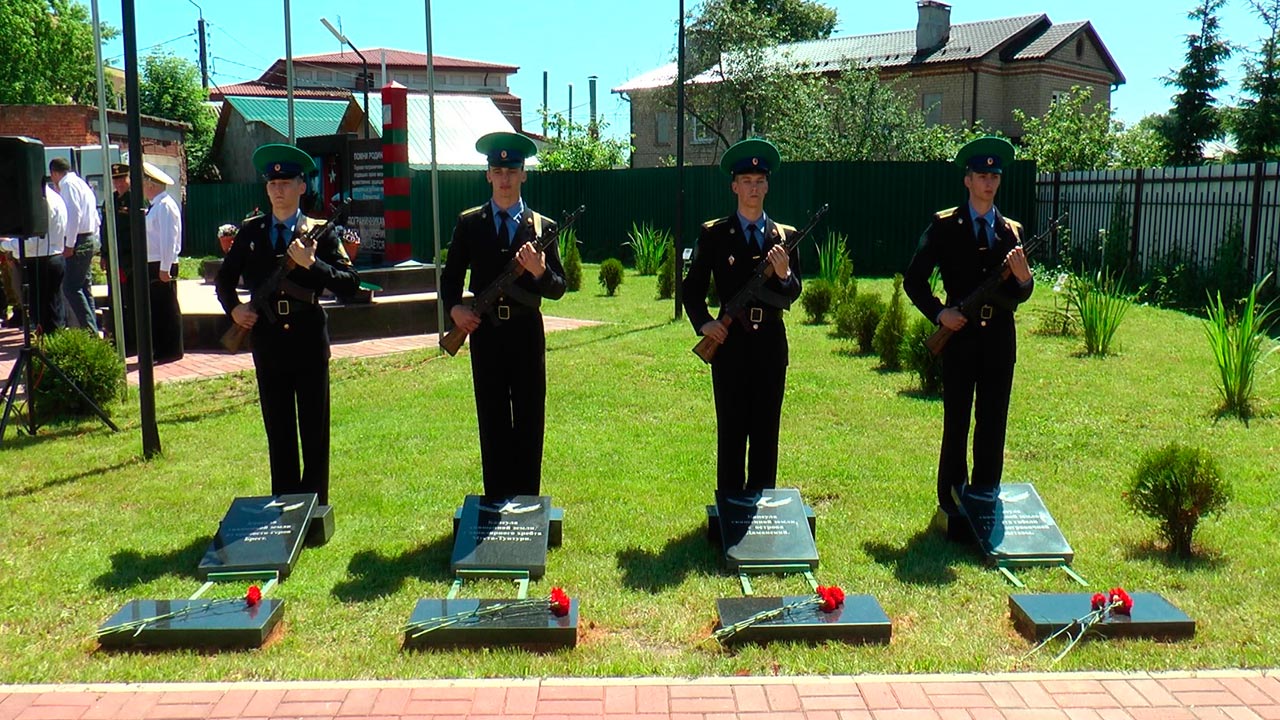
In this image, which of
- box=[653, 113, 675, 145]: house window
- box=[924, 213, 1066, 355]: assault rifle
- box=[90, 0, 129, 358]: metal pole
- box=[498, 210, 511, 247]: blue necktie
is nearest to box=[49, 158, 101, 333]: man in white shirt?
box=[90, 0, 129, 358]: metal pole

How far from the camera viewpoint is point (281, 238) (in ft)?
19.4

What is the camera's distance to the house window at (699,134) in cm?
4703

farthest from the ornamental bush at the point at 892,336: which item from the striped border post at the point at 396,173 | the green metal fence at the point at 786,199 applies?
the green metal fence at the point at 786,199

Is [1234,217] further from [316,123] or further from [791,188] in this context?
[316,123]

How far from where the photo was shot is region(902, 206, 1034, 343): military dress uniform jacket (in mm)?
5734

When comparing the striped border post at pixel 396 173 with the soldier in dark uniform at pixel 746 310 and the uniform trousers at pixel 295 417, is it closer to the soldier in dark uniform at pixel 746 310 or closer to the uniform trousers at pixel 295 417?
the uniform trousers at pixel 295 417

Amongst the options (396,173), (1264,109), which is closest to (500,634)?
(396,173)

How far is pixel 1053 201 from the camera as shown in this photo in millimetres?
22703

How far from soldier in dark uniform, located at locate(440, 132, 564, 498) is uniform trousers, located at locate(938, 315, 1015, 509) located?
221cm

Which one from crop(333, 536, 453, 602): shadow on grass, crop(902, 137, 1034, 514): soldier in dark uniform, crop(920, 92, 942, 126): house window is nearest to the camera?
crop(333, 536, 453, 602): shadow on grass

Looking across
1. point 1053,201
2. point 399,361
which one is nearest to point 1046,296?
point 1053,201

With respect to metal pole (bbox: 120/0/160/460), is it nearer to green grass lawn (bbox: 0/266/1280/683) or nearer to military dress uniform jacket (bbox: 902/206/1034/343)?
green grass lawn (bbox: 0/266/1280/683)

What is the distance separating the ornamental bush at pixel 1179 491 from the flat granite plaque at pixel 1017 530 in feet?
1.63

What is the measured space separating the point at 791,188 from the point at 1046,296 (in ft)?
25.2
